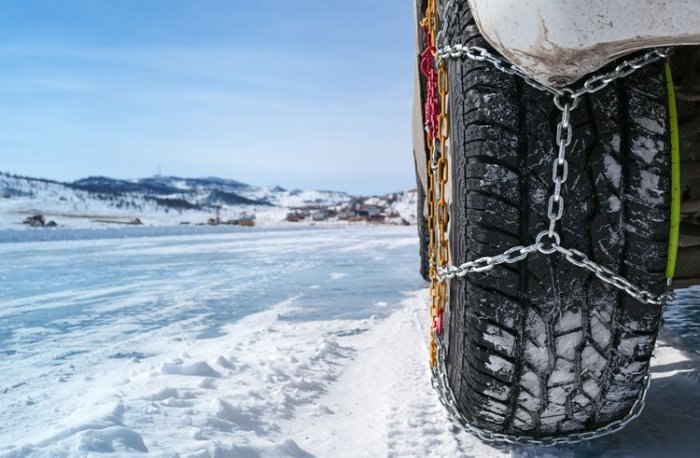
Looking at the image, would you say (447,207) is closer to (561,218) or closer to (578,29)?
(561,218)

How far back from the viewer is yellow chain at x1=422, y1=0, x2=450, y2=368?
4.41ft

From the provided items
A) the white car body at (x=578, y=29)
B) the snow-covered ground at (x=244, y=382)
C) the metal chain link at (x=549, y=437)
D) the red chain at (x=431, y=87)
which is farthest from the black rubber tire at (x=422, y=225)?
the white car body at (x=578, y=29)

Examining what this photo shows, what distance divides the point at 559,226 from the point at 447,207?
0.35 m

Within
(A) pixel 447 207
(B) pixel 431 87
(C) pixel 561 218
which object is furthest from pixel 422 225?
(C) pixel 561 218

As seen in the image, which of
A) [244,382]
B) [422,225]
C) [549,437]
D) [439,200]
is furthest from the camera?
[422,225]

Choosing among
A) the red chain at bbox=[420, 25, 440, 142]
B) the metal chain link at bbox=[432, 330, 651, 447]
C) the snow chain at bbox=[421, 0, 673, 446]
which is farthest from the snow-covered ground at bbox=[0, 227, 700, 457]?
the red chain at bbox=[420, 25, 440, 142]

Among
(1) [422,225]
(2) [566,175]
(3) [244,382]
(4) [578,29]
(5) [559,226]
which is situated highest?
(4) [578,29]

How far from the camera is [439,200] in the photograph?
4.74 ft

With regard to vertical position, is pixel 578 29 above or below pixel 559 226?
above

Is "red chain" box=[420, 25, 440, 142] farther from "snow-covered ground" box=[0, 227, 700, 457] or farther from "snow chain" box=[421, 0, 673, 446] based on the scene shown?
"snow-covered ground" box=[0, 227, 700, 457]

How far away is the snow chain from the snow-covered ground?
0.17 metres

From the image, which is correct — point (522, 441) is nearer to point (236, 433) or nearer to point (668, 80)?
point (236, 433)

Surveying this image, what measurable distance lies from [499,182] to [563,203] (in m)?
0.15

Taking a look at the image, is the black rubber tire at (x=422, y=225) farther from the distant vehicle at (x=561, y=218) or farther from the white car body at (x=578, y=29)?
the white car body at (x=578, y=29)
